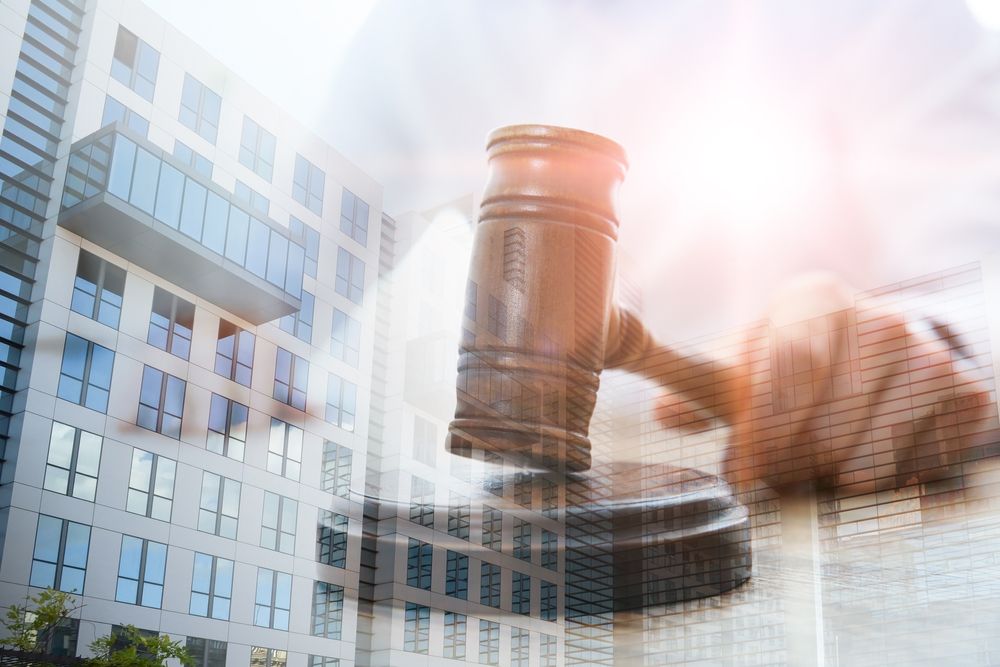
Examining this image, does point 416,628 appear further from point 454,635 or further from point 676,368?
point 676,368

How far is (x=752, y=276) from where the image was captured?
1.74 m

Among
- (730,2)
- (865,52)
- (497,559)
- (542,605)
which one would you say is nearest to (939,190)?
(865,52)

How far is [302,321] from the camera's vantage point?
4.77 metres

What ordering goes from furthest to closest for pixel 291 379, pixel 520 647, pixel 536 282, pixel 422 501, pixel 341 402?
pixel 341 402, pixel 291 379, pixel 422 501, pixel 520 647, pixel 536 282

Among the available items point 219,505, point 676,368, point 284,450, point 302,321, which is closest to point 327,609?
point 219,505

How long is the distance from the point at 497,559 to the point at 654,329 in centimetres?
251

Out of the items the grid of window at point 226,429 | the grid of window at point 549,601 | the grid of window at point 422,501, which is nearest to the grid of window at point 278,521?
the grid of window at point 226,429

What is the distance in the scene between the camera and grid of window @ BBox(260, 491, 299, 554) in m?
4.39

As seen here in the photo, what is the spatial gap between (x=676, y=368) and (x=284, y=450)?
3.12 meters

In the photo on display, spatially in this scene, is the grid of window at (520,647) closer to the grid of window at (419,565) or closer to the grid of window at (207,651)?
the grid of window at (419,565)

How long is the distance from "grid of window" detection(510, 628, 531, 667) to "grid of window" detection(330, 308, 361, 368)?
1561 millimetres

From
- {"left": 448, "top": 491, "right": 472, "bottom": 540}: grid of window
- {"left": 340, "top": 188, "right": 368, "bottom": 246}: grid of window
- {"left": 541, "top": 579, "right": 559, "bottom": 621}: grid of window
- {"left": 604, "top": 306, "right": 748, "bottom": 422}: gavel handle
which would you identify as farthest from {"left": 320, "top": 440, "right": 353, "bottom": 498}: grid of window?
{"left": 604, "top": 306, "right": 748, "bottom": 422}: gavel handle

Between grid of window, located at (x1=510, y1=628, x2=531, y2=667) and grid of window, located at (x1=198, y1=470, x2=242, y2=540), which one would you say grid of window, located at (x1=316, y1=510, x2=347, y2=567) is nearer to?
grid of window, located at (x1=198, y1=470, x2=242, y2=540)

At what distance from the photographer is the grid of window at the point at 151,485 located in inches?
159
